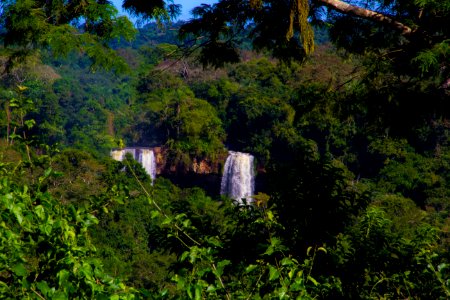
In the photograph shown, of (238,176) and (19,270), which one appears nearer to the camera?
(19,270)

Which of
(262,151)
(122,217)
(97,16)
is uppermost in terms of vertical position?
(97,16)

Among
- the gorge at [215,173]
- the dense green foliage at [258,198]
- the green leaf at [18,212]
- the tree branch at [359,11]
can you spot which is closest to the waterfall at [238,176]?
the gorge at [215,173]

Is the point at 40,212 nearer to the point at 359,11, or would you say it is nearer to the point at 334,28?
the point at 359,11

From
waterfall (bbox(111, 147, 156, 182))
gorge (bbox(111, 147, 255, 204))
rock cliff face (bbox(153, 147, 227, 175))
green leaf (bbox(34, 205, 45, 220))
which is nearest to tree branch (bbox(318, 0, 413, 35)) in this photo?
green leaf (bbox(34, 205, 45, 220))

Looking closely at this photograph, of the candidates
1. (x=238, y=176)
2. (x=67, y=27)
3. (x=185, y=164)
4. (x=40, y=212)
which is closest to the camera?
(x=40, y=212)

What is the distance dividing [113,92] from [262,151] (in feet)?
101

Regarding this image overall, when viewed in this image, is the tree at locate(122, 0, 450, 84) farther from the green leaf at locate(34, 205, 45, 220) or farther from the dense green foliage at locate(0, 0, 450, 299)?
the green leaf at locate(34, 205, 45, 220)

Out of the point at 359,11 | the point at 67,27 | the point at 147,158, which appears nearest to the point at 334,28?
the point at 359,11

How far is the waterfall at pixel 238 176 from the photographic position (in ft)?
97.1

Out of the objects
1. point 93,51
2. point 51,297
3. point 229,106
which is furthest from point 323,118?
point 229,106

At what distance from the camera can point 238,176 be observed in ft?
→ 97.6

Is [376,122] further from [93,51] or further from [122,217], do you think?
[122,217]

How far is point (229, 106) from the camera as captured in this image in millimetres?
33125

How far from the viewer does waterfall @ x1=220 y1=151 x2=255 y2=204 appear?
97.1 ft
